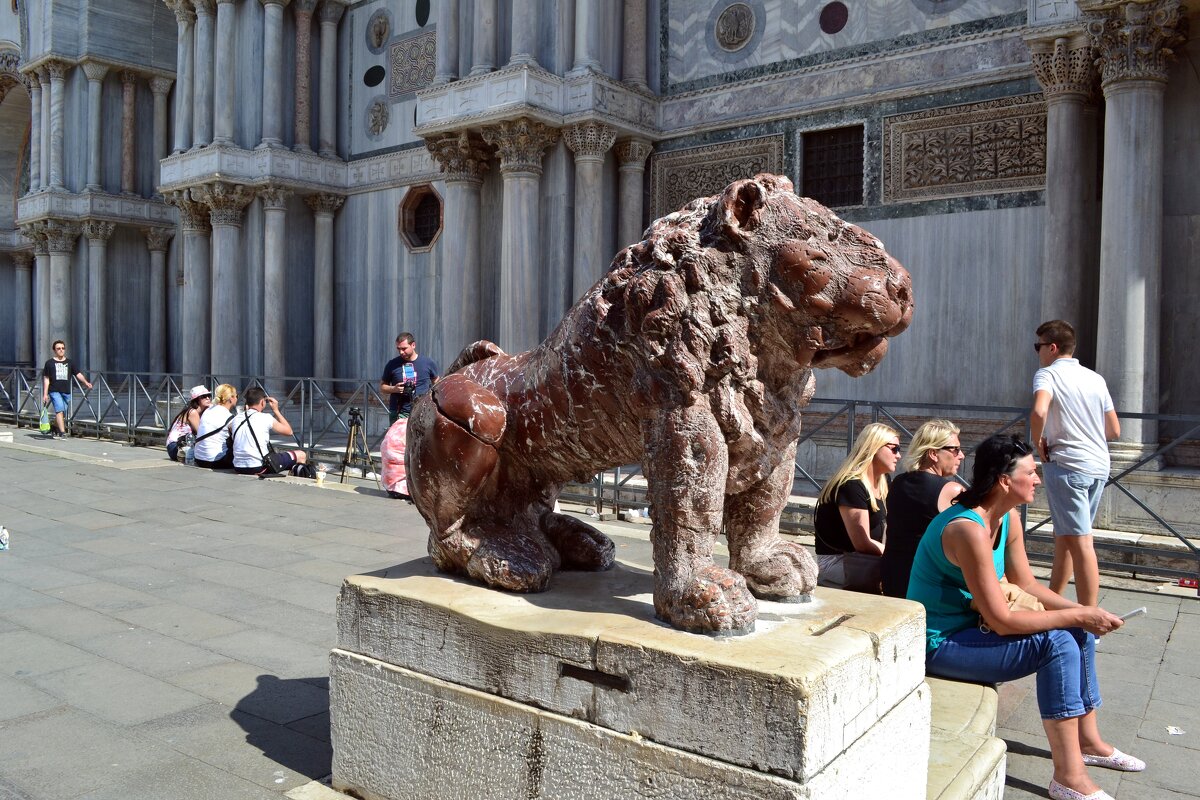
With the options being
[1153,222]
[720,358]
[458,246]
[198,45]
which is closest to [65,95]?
[198,45]

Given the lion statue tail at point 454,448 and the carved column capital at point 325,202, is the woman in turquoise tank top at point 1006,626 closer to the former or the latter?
the lion statue tail at point 454,448

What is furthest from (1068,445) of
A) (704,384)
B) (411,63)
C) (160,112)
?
(160,112)

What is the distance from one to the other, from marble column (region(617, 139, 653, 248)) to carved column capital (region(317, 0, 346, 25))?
8.23 metres

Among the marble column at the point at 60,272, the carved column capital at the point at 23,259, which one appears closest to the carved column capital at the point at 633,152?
the marble column at the point at 60,272

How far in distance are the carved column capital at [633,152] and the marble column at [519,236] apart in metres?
0.94

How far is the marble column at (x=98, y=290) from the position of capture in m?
24.1

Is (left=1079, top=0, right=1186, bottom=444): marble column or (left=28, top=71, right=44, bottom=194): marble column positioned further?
(left=28, top=71, right=44, bottom=194): marble column

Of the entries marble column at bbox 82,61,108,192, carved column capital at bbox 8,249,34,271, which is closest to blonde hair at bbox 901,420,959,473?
marble column at bbox 82,61,108,192

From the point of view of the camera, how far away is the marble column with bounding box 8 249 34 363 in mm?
31341

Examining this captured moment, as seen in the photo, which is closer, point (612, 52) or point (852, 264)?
point (852, 264)

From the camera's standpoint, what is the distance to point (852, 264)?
2.74 meters

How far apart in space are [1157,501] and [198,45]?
60.2 feet

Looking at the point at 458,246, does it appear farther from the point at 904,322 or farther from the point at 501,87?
the point at 904,322

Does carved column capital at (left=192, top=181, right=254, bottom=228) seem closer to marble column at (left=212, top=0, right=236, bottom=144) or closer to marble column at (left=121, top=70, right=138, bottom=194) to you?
marble column at (left=212, top=0, right=236, bottom=144)
